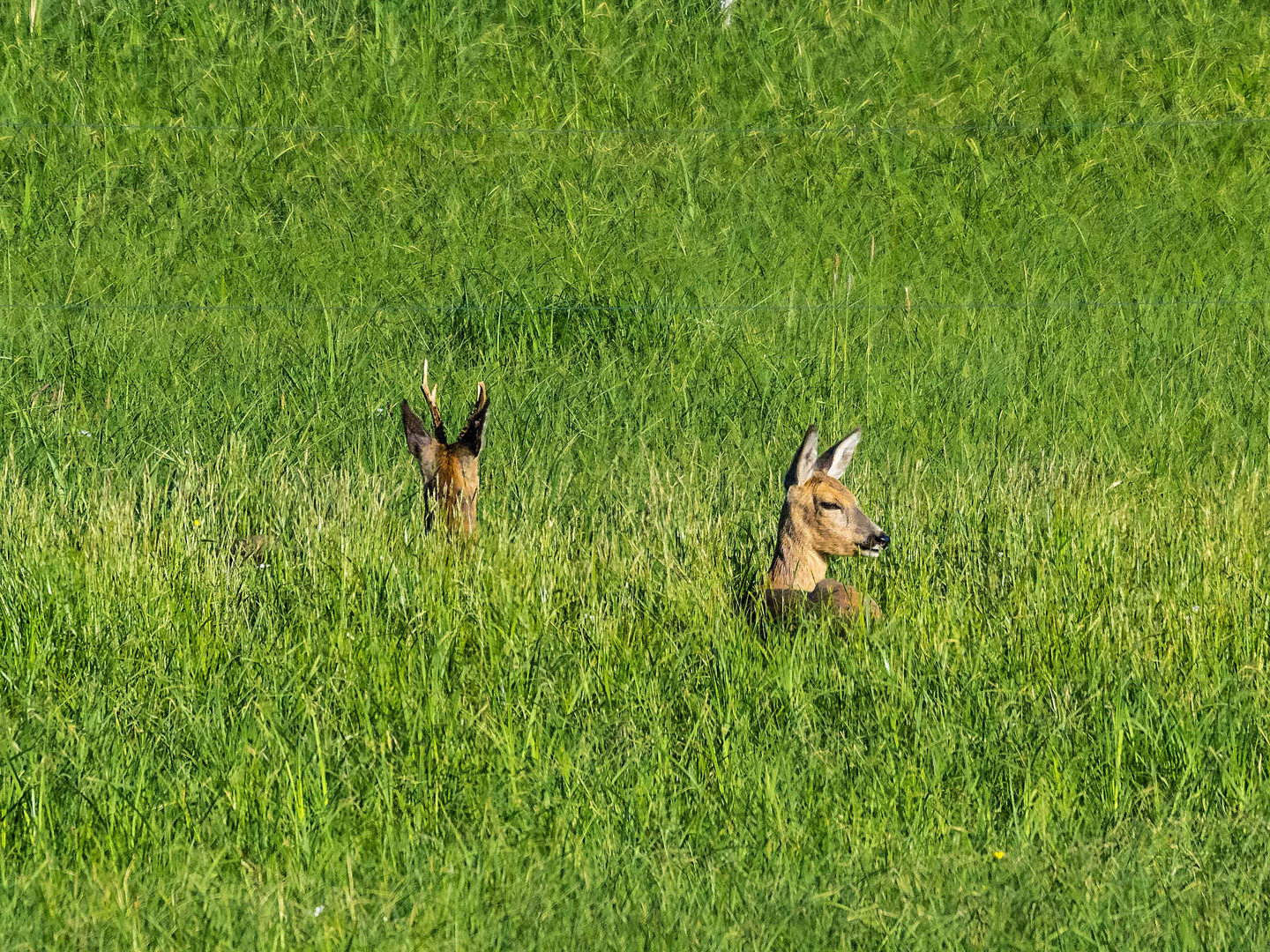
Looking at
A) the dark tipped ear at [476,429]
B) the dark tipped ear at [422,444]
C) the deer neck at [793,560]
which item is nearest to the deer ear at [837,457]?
the deer neck at [793,560]

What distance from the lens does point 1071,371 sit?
874cm

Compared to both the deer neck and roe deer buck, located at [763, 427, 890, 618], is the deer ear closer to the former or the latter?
roe deer buck, located at [763, 427, 890, 618]

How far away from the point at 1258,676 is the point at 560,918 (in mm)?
2365

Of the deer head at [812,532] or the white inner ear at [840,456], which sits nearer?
the deer head at [812,532]

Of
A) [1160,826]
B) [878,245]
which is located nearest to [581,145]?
[878,245]

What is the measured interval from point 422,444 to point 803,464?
1493 millimetres

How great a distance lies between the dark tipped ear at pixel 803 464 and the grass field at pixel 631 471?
0.39 m

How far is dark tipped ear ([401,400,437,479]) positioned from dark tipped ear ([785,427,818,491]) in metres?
1.39

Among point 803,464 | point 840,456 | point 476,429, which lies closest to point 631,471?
point 476,429

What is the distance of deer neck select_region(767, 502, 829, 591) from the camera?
542cm

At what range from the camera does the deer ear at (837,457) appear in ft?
18.7

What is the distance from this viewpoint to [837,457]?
572cm

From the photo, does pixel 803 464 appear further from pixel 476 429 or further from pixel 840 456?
pixel 476 429

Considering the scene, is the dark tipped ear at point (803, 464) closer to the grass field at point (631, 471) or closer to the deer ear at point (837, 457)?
the deer ear at point (837, 457)
